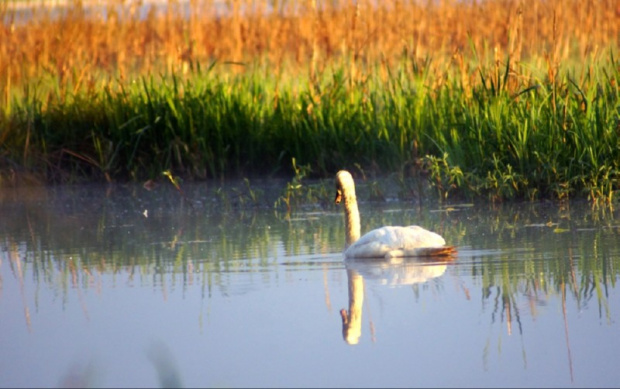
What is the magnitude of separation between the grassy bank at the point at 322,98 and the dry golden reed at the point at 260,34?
0.03 metres

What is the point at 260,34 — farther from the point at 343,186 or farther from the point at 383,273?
the point at 383,273

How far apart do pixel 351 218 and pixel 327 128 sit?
9.79 ft

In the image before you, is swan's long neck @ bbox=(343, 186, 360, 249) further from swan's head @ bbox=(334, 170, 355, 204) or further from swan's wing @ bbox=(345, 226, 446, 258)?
swan's wing @ bbox=(345, 226, 446, 258)

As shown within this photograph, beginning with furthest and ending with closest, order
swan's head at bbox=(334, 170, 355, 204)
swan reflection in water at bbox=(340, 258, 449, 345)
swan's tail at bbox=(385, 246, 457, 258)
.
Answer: swan's head at bbox=(334, 170, 355, 204) → swan's tail at bbox=(385, 246, 457, 258) → swan reflection in water at bbox=(340, 258, 449, 345)

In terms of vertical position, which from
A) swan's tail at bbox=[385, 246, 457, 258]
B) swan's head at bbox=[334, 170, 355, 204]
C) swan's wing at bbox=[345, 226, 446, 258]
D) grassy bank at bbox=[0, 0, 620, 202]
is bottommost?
swan's tail at bbox=[385, 246, 457, 258]

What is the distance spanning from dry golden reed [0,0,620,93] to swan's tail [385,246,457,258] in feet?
14.2

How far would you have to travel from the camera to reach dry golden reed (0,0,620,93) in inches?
410

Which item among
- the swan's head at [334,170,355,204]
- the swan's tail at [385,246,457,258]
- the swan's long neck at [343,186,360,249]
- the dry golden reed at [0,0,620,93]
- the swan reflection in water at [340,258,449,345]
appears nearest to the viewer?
the swan reflection in water at [340,258,449,345]

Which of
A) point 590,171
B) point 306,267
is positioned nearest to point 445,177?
point 590,171

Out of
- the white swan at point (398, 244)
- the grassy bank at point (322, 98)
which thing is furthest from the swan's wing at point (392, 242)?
the grassy bank at point (322, 98)

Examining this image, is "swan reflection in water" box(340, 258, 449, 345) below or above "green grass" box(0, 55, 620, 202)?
below

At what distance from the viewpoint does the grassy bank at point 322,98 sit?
26.2ft

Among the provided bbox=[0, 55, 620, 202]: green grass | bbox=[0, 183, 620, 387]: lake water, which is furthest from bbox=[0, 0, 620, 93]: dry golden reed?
bbox=[0, 183, 620, 387]: lake water

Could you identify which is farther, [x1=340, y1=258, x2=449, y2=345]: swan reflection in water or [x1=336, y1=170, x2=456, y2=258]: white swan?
[x1=336, y1=170, x2=456, y2=258]: white swan
